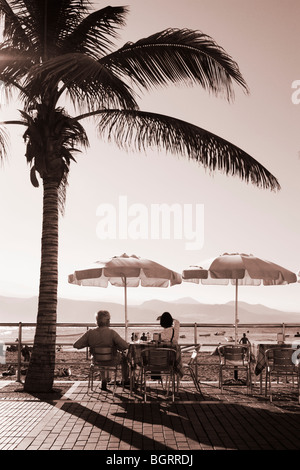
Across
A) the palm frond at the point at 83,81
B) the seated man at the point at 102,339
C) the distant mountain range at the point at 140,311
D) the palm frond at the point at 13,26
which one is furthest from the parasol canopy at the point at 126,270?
the distant mountain range at the point at 140,311

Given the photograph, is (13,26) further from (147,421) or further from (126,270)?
(147,421)

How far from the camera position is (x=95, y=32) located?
11578 millimetres

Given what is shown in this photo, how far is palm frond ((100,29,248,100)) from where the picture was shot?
11.1m

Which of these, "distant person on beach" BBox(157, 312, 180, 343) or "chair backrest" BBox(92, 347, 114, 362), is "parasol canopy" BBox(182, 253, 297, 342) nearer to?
"distant person on beach" BBox(157, 312, 180, 343)

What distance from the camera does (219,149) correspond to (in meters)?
11.7

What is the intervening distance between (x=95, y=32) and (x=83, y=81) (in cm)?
172

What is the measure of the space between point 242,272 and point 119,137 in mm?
3775

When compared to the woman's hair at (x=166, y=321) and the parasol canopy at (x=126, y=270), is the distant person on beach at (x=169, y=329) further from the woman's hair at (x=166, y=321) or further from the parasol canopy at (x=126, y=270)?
the parasol canopy at (x=126, y=270)

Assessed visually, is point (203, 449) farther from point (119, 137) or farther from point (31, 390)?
point (119, 137)

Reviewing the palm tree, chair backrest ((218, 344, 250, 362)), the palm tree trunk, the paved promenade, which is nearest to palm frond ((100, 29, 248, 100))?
the palm tree

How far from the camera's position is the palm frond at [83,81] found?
9242mm

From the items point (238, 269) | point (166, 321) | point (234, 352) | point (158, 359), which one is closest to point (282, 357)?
point (234, 352)

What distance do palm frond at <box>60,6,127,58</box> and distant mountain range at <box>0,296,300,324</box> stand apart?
108128mm
